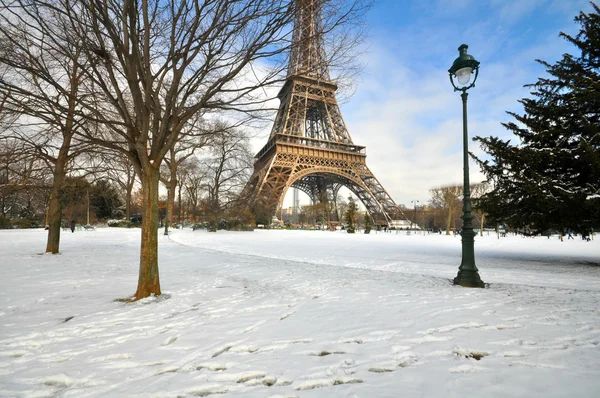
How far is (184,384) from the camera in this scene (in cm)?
212

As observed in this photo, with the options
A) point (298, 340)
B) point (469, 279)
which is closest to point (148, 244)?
point (298, 340)

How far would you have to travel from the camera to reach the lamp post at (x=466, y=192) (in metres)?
5.64

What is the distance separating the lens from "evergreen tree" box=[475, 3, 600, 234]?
26.1 ft

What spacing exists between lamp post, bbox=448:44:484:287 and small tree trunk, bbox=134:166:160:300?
18.3 feet

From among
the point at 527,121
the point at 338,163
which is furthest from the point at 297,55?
the point at 338,163

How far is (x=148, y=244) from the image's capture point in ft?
14.8

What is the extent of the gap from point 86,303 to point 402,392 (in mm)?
4410

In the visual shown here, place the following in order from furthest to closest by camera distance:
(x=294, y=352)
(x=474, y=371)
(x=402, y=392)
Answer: (x=294, y=352), (x=474, y=371), (x=402, y=392)

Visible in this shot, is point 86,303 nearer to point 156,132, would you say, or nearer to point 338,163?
point 156,132

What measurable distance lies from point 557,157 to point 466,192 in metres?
4.93

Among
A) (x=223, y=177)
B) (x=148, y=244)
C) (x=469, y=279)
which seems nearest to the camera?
(x=148, y=244)

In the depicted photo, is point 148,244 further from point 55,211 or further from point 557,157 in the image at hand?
point 557,157

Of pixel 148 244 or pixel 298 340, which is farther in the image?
pixel 148 244

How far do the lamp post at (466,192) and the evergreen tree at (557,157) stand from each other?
3.60 meters
